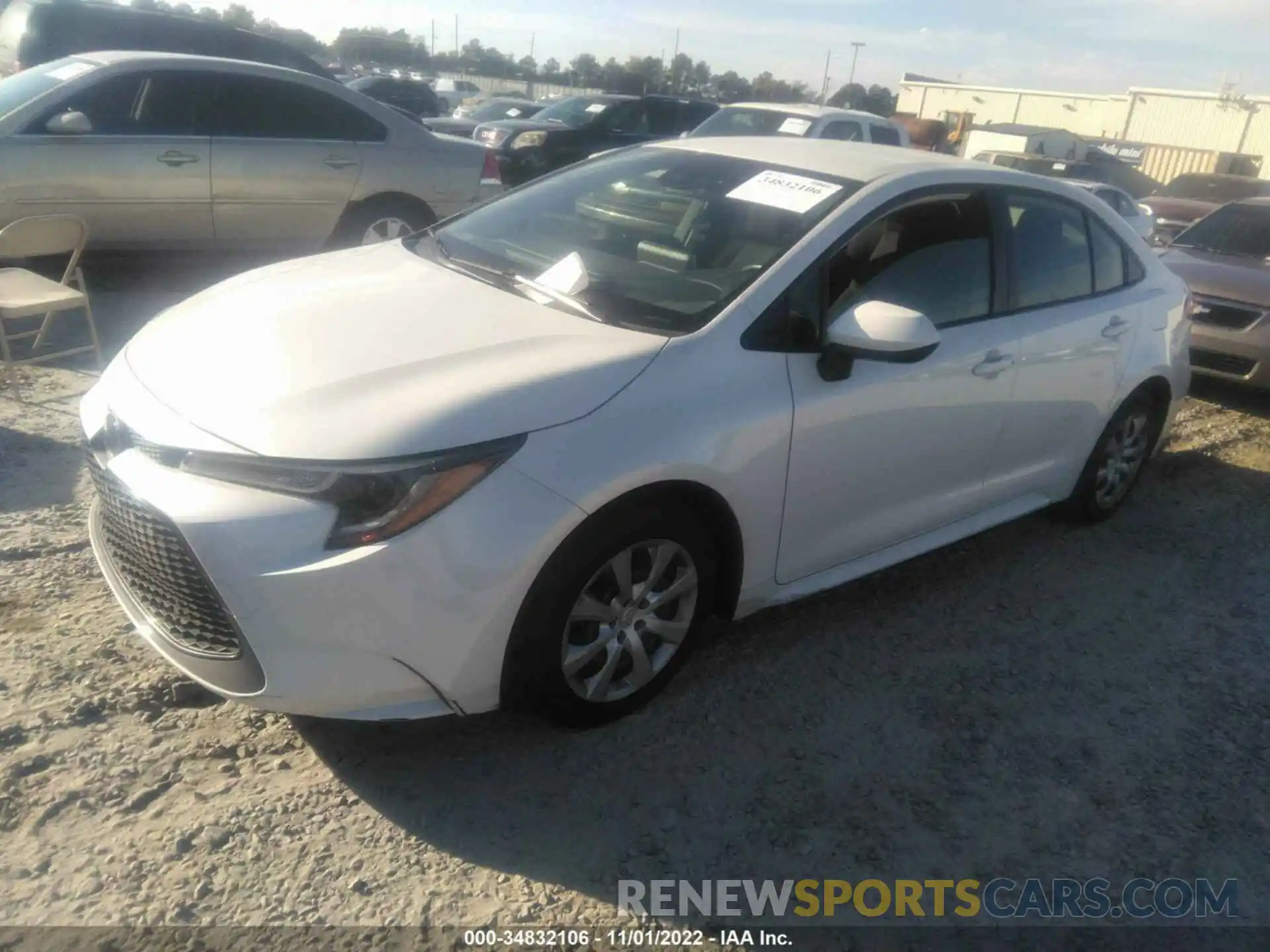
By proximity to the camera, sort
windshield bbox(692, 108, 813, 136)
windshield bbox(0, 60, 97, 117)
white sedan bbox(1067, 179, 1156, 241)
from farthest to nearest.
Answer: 1. windshield bbox(692, 108, 813, 136)
2. white sedan bbox(1067, 179, 1156, 241)
3. windshield bbox(0, 60, 97, 117)

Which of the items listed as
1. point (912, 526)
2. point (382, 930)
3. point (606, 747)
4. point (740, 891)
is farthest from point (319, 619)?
point (912, 526)

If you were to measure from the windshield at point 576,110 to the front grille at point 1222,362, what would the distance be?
A: 962 cm

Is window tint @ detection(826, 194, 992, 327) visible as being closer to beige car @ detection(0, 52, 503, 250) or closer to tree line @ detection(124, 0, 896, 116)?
beige car @ detection(0, 52, 503, 250)

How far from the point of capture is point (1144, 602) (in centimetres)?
417

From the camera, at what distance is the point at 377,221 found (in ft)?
24.1

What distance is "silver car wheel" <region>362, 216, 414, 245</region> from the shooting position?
7273mm

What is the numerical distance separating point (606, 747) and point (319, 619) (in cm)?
98

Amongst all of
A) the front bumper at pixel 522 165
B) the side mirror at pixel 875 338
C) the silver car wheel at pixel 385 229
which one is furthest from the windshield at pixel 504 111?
the side mirror at pixel 875 338

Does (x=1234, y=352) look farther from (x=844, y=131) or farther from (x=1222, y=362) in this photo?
(x=844, y=131)

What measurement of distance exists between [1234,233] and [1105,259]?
494 cm

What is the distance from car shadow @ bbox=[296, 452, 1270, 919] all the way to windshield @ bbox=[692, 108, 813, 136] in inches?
353

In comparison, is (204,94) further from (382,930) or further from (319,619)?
(382,930)

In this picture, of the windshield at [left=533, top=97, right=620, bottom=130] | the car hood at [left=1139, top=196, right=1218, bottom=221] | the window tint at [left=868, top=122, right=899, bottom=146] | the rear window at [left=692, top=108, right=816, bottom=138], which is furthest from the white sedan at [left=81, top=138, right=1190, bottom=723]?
the car hood at [left=1139, top=196, right=1218, bottom=221]

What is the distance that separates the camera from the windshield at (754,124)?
11914 mm
